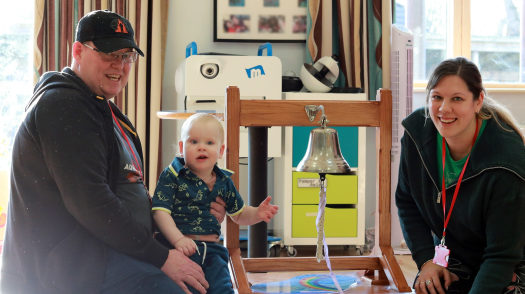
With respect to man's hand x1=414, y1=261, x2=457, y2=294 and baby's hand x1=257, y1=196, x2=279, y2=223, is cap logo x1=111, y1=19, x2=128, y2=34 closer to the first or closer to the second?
baby's hand x1=257, y1=196, x2=279, y2=223

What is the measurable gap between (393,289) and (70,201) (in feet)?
3.37

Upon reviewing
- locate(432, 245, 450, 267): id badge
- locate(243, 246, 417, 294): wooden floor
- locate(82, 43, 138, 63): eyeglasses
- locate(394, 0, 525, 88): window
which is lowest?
locate(243, 246, 417, 294): wooden floor

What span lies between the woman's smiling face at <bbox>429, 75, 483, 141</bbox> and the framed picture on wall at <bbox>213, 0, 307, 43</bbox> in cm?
Result: 232

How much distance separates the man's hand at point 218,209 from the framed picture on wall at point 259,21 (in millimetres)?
2336

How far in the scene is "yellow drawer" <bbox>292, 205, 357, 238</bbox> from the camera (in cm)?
316

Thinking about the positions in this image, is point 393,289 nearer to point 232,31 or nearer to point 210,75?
point 210,75

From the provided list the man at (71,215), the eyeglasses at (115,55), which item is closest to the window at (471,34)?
the eyeglasses at (115,55)

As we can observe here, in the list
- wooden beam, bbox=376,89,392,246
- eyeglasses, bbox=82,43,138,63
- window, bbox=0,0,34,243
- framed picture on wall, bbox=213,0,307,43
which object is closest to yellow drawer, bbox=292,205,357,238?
framed picture on wall, bbox=213,0,307,43

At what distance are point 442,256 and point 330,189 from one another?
167cm

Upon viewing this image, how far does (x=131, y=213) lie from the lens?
1.30 metres

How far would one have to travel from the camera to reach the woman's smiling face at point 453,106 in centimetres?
146

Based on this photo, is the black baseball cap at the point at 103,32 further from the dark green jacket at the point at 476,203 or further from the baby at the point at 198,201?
the dark green jacket at the point at 476,203

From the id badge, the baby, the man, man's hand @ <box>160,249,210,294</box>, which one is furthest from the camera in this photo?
the id badge

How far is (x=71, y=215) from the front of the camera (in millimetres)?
1217
